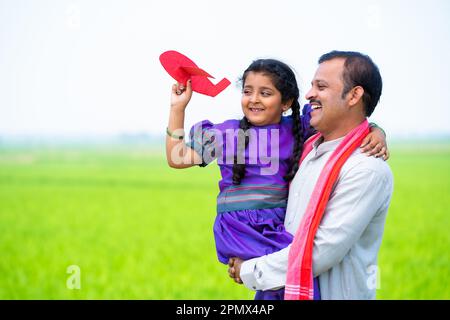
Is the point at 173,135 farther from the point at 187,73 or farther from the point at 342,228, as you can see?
the point at 342,228

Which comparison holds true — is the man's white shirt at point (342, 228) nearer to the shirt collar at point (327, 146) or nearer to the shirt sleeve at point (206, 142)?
the shirt collar at point (327, 146)

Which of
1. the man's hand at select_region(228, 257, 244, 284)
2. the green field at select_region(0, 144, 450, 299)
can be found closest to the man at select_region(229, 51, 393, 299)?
the man's hand at select_region(228, 257, 244, 284)

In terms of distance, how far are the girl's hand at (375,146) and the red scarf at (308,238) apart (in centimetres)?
9

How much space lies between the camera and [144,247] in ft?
30.8

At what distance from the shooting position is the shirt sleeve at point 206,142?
2.38m

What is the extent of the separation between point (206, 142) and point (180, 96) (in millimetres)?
221

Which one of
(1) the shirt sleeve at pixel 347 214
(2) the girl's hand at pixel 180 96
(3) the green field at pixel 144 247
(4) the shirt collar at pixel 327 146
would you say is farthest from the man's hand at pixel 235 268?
(3) the green field at pixel 144 247

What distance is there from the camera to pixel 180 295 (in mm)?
6594

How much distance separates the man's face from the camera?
2.20 metres

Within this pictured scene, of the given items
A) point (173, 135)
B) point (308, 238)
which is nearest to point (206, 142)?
point (173, 135)

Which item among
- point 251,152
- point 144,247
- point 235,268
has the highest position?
point 251,152

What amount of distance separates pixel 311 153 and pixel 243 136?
29cm
